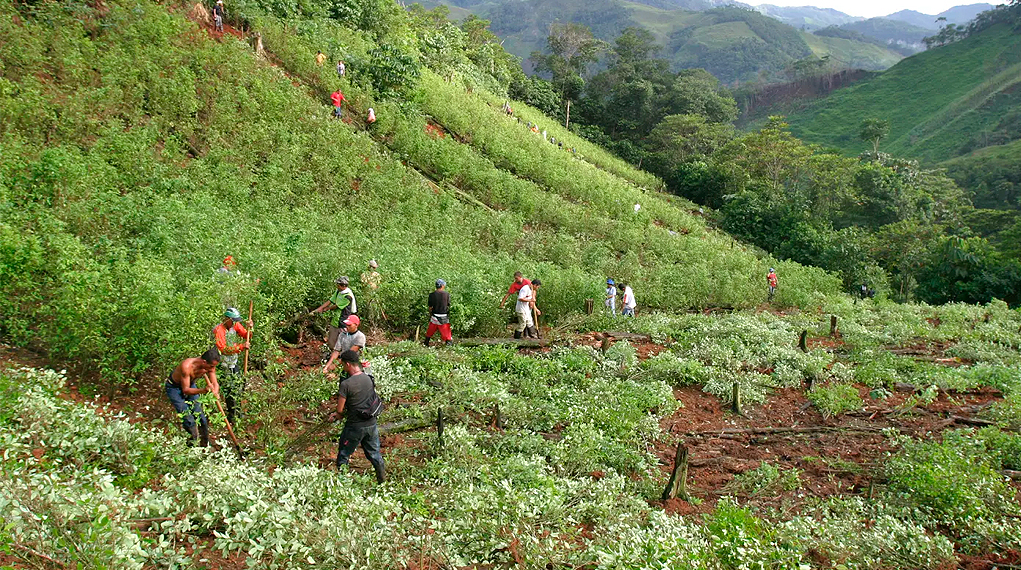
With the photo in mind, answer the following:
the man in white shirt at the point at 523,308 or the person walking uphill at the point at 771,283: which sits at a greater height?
the man in white shirt at the point at 523,308

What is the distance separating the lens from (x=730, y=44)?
473 ft

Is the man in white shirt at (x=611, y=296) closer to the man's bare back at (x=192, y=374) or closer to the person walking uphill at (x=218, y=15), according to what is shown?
the man's bare back at (x=192, y=374)

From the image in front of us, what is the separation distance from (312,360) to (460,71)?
2846 centimetres

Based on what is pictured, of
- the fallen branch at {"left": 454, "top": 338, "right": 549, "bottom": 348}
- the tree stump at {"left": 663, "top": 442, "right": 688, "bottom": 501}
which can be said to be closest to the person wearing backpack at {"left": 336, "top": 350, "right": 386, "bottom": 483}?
the tree stump at {"left": 663, "top": 442, "right": 688, "bottom": 501}

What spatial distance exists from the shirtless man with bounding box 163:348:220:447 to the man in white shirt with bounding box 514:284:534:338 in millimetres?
5630

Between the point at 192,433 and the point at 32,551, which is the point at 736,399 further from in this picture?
the point at 32,551

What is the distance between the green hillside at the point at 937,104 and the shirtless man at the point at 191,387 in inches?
2982

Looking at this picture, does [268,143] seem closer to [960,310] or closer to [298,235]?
[298,235]

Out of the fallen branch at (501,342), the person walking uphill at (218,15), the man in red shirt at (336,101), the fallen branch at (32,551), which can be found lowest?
the fallen branch at (501,342)

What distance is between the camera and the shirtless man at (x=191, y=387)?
18.1ft

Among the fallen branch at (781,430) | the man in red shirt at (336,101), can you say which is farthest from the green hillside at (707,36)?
the fallen branch at (781,430)

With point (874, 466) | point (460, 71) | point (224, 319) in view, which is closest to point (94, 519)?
point (224, 319)

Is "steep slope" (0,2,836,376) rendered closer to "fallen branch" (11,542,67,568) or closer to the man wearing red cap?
the man wearing red cap

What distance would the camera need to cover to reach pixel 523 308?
1038cm
